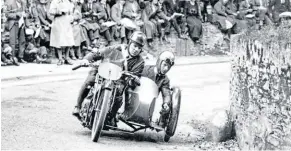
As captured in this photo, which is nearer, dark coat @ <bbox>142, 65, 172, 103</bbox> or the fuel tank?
the fuel tank

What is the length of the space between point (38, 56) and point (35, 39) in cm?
45

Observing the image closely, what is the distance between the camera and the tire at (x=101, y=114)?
7.30 m

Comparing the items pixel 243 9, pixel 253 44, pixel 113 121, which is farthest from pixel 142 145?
pixel 243 9

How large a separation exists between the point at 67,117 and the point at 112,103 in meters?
1.88

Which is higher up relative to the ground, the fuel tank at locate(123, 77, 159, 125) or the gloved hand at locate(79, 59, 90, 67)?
the gloved hand at locate(79, 59, 90, 67)

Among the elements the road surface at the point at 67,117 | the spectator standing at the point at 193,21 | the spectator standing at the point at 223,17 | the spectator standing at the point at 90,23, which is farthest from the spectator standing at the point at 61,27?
the spectator standing at the point at 223,17

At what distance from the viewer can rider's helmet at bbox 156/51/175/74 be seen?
312 inches

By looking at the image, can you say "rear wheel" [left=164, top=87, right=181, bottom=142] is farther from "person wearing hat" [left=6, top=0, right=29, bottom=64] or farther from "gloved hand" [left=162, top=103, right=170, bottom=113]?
"person wearing hat" [left=6, top=0, right=29, bottom=64]

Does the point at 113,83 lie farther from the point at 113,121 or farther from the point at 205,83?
the point at 205,83

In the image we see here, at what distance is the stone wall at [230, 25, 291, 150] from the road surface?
874 millimetres

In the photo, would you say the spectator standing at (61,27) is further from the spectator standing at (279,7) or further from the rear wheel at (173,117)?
the spectator standing at (279,7)

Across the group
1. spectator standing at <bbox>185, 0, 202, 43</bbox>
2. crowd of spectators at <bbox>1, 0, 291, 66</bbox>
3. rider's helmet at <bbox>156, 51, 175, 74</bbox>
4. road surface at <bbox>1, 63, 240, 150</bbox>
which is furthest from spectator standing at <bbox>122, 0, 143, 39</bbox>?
rider's helmet at <bbox>156, 51, 175, 74</bbox>

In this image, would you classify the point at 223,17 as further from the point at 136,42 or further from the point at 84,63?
the point at 84,63

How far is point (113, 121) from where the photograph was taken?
26.2ft
